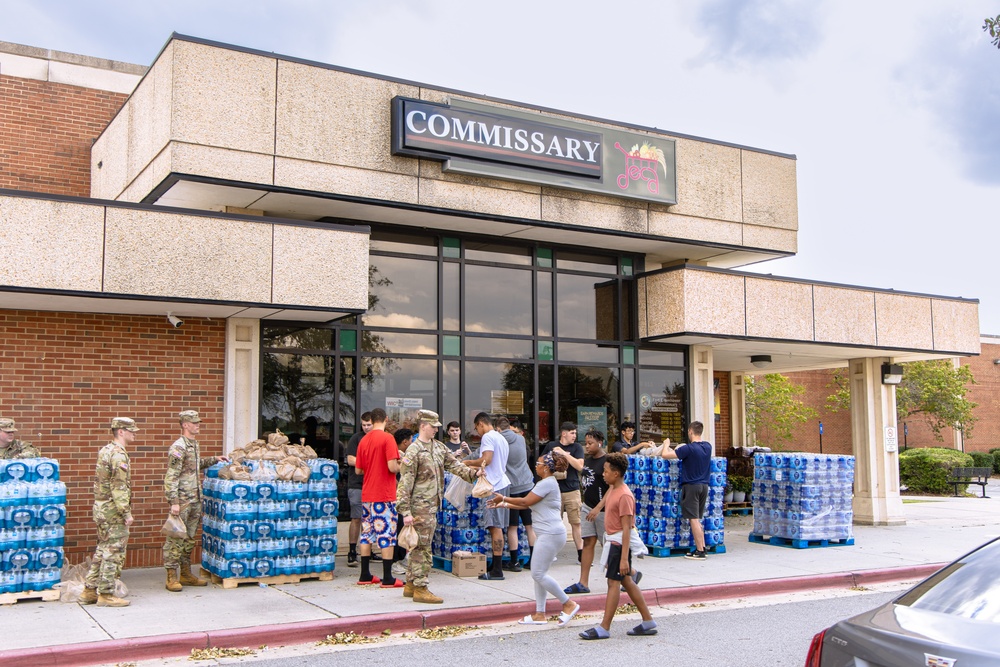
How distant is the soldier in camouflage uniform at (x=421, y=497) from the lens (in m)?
9.66

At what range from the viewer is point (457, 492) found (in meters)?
11.3

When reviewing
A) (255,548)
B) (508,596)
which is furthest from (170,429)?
(508,596)

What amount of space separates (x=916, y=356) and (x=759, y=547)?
6257 mm

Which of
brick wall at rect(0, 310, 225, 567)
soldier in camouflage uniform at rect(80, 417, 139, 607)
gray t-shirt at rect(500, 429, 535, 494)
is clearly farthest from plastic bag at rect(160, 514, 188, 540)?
gray t-shirt at rect(500, 429, 535, 494)

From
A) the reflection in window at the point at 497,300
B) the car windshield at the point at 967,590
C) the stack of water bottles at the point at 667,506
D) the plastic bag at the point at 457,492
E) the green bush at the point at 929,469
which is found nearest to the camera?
the car windshield at the point at 967,590

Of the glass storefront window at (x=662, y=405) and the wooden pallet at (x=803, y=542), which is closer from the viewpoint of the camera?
the wooden pallet at (x=803, y=542)

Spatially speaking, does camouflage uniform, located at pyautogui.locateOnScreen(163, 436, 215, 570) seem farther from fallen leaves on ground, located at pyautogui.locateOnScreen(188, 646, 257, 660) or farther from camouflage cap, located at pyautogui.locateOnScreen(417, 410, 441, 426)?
camouflage cap, located at pyautogui.locateOnScreen(417, 410, 441, 426)

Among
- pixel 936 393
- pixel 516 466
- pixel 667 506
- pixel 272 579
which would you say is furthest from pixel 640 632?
pixel 936 393

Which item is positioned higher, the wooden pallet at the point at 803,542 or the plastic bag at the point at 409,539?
the plastic bag at the point at 409,539

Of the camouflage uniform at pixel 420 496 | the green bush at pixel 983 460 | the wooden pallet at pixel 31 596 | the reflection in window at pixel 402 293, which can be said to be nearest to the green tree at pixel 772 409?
the green bush at pixel 983 460

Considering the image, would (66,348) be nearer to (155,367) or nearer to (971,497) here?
(155,367)

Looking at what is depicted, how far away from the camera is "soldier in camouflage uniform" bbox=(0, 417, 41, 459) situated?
398 inches

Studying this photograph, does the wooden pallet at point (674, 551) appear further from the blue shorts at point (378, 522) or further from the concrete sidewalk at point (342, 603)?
the blue shorts at point (378, 522)

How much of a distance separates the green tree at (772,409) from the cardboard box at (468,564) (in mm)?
25372
